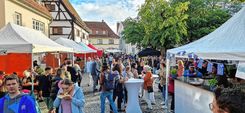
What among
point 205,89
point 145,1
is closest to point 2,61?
point 205,89

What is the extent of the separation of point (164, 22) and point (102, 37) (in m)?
58.0

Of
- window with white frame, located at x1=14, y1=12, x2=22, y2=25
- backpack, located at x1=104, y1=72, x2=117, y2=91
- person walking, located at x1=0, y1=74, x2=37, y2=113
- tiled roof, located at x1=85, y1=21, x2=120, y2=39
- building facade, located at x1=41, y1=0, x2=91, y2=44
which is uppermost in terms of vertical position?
tiled roof, located at x1=85, y1=21, x2=120, y2=39

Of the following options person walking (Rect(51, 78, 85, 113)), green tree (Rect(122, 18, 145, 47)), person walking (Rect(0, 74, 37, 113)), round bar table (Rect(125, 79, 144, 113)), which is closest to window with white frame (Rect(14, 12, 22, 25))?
round bar table (Rect(125, 79, 144, 113))

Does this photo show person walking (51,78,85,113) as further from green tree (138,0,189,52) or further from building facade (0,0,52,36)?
green tree (138,0,189,52)

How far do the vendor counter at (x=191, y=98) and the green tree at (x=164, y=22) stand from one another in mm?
16779

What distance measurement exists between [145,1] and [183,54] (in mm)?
22632

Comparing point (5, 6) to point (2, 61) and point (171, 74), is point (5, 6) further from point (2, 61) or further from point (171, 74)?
point (171, 74)

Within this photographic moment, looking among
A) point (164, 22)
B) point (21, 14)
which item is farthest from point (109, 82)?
point (164, 22)

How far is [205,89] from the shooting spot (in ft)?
23.1

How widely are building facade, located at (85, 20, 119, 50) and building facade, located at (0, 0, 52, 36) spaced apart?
58.7 metres

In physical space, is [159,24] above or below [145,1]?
below

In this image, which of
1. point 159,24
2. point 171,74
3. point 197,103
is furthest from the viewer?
point 159,24

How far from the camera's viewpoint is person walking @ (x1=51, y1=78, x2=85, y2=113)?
19.1 feet

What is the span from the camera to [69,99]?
19.2 ft
